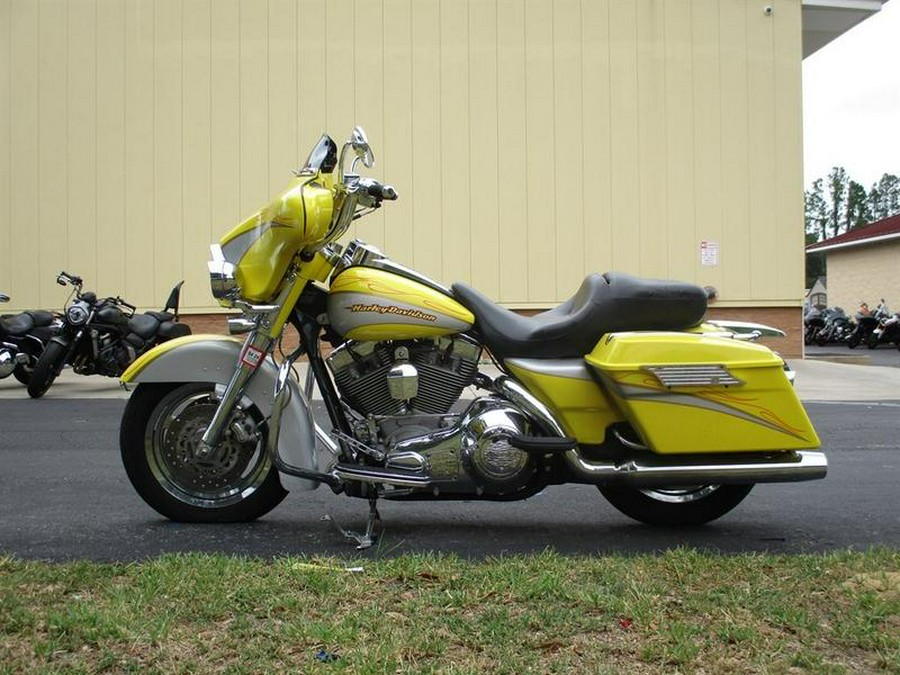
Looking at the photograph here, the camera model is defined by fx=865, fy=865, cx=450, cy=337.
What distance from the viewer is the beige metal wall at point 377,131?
578 inches

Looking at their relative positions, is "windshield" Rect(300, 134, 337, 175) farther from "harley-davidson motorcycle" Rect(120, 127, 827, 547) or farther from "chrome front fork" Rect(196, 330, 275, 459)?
"chrome front fork" Rect(196, 330, 275, 459)

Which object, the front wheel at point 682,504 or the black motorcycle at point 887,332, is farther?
the black motorcycle at point 887,332

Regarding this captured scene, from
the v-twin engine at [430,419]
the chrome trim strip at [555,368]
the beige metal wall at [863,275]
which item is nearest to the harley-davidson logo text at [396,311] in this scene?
the v-twin engine at [430,419]

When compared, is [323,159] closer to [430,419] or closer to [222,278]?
Result: [222,278]

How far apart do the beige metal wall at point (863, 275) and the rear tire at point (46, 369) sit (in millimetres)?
28516

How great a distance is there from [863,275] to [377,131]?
25749mm

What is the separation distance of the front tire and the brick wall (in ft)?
34.5

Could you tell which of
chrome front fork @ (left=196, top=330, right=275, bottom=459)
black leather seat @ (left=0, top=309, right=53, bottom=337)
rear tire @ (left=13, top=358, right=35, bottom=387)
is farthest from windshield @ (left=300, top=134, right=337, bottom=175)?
rear tire @ (left=13, top=358, right=35, bottom=387)

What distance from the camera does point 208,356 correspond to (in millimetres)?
4250

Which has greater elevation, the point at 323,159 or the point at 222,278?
the point at 323,159

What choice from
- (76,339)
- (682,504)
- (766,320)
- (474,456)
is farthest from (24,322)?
(766,320)

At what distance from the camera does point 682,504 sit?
174 inches

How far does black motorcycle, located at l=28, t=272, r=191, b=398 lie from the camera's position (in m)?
10.5

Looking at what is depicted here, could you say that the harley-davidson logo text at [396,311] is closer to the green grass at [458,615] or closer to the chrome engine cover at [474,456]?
the chrome engine cover at [474,456]
